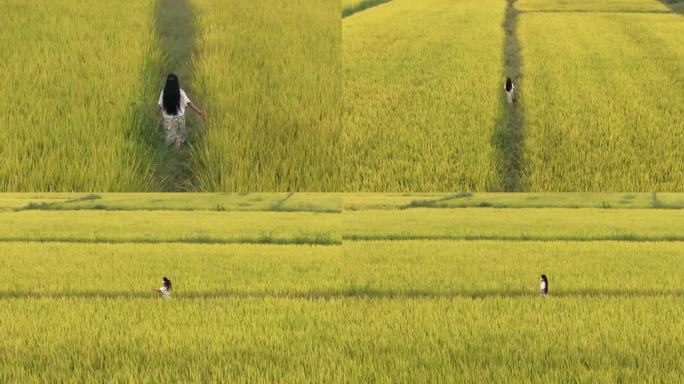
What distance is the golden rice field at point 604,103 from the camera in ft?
14.3

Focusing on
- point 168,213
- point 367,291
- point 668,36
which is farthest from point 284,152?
point 168,213

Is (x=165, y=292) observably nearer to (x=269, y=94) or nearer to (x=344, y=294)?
(x=344, y=294)

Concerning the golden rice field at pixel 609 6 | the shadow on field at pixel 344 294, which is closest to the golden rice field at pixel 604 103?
the golden rice field at pixel 609 6

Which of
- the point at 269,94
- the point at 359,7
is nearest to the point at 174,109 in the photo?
the point at 269,94

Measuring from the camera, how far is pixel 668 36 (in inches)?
208

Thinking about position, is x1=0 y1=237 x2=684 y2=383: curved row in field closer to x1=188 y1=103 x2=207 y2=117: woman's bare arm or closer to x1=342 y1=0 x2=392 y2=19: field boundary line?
x1=188 y1=103 x2=207 y2=117: woman's bare arm

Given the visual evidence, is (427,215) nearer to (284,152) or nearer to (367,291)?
(367,291)

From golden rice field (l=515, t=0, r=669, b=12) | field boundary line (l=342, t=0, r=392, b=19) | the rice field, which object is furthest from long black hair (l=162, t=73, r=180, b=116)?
golden rice field (l=515, t=0, r=669, b=12)

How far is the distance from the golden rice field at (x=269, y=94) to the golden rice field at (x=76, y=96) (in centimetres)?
46

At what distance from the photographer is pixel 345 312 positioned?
4.60 metres

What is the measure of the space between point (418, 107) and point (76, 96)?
2.63 m

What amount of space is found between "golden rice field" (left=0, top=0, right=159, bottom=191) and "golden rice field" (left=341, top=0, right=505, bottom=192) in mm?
1540

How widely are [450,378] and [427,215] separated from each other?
290 inches

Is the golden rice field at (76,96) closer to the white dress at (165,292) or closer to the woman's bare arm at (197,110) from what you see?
the woman's bare arm at (197,110)
